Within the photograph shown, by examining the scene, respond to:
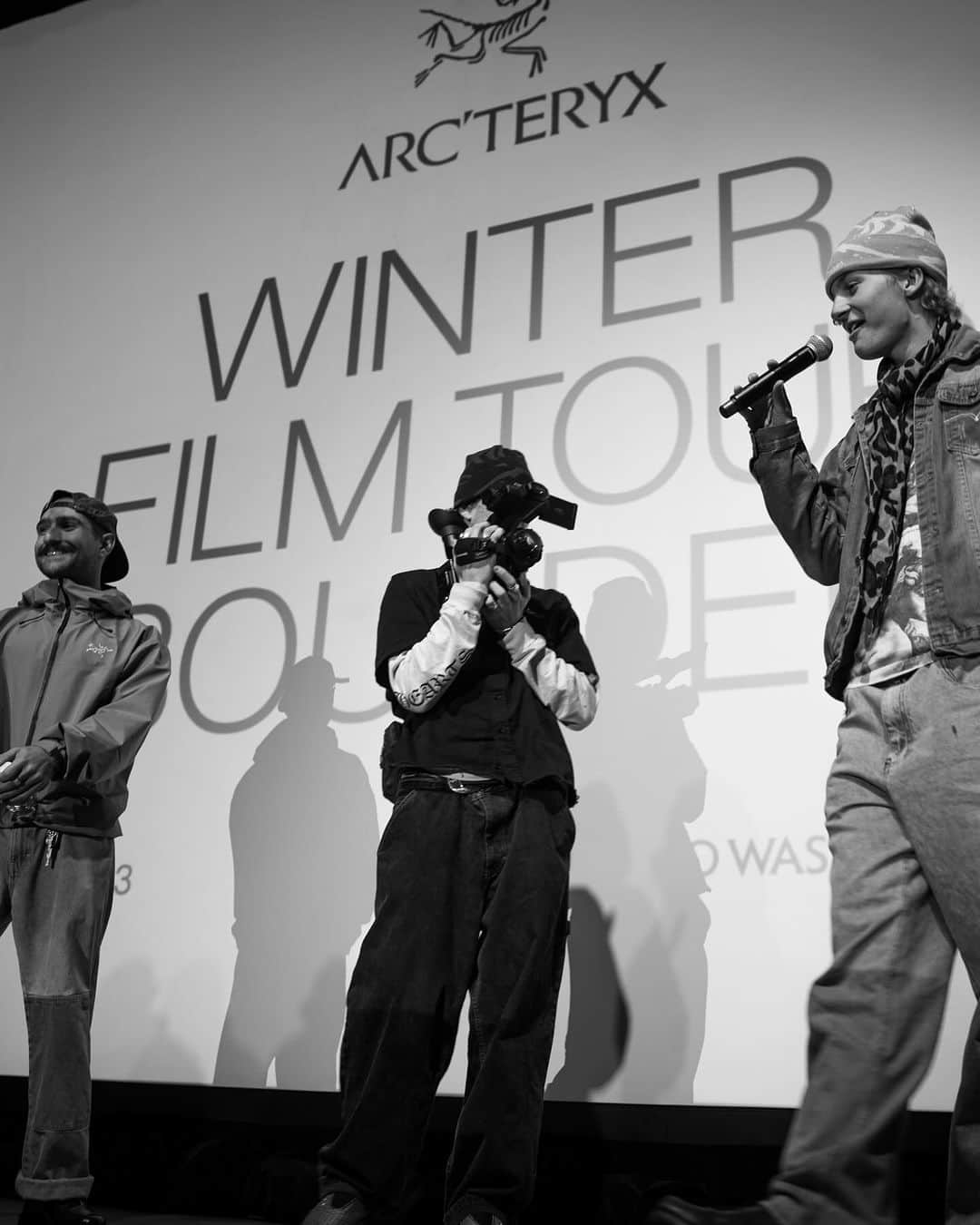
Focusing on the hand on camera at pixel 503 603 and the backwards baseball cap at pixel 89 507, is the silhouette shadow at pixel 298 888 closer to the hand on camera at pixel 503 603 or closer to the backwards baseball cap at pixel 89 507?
the backwards baseball cap at pixel 89 507

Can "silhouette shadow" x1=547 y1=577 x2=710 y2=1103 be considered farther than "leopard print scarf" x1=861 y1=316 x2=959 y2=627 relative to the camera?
Yes

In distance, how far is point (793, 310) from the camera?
3057 mm

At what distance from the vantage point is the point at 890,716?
1.50 meters

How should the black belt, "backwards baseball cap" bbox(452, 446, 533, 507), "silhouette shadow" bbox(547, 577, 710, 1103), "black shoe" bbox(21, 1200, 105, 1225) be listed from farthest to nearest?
"silhouette shadow" bbox(547, 577, 710, 1103) < "backwards baseball cap" bbox(452, 446, 533, 507) < "black shoe" bbox(21, 1200, 105, 1225) < the black belt

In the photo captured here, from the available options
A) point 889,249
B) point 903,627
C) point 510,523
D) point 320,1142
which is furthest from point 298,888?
point 889,249

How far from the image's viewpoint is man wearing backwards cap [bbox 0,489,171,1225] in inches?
94.3

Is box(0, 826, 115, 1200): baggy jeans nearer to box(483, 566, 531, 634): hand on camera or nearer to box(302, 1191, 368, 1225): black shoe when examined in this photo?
box(302, 1191, 368, 1225): black shoe

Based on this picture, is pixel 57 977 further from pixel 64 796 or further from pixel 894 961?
pixel 894 961

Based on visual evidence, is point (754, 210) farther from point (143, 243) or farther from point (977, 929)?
point (977, 929)

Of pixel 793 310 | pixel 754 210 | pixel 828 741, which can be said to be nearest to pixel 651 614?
pixel 828 741

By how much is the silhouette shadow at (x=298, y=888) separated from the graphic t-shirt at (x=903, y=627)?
6.01 feet

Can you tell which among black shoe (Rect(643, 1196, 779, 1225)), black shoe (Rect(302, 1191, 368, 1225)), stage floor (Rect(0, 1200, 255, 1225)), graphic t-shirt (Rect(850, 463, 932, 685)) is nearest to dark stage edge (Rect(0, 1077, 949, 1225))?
stage floor (Rect(0, 1200, 255, 1225))

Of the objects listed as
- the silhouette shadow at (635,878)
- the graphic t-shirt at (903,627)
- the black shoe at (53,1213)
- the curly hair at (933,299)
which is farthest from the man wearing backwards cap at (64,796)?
the curly hair at (933,299)

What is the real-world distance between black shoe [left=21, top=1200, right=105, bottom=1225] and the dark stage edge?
26cm
